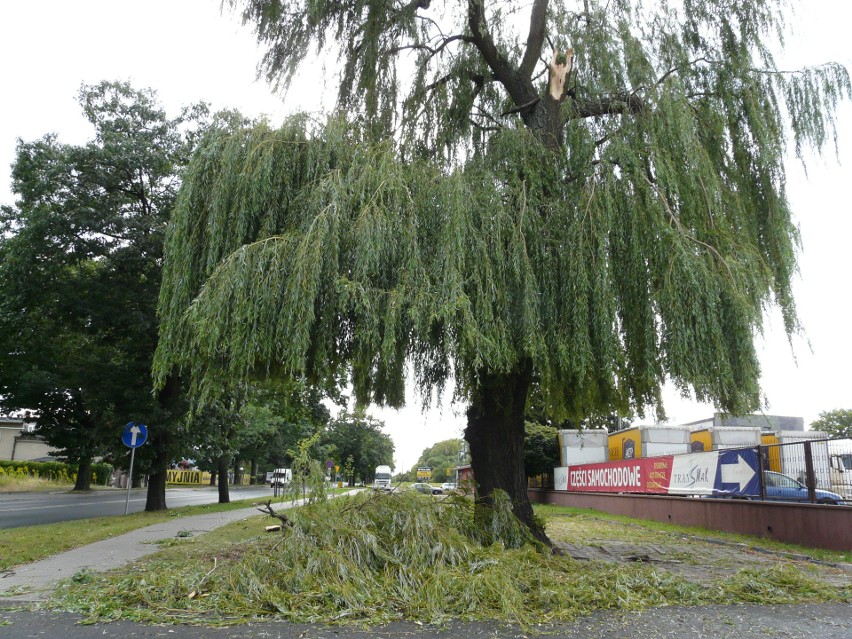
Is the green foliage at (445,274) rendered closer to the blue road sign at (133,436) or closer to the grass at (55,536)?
the grass at (55,536)

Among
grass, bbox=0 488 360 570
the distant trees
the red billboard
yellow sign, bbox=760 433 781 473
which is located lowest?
grass, bbox=0 488 360 570

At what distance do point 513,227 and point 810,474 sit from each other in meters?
7.64

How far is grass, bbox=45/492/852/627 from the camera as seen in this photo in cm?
531

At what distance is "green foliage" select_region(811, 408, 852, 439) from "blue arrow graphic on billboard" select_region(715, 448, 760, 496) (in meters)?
48.0

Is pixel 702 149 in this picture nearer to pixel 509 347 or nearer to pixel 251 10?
pixel 509 347

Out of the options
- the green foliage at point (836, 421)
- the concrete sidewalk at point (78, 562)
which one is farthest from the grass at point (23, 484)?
the green foliage at point (836, 421)

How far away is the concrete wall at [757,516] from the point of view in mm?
10273

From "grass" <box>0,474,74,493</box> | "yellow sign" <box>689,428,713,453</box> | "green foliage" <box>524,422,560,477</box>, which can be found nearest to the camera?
"yellow sign" <box>689,428,713,453</box>

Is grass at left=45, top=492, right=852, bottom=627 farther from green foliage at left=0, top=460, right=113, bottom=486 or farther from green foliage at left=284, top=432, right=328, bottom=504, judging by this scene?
green foliage at left=0, top=460, right=113, bottom=486

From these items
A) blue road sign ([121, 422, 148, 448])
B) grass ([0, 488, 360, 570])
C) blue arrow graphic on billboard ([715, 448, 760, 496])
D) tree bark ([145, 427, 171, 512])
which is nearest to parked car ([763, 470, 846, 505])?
blue arrow graphic on billboard ([715, 448, 760, 496])

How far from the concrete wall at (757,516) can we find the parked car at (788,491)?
185mm

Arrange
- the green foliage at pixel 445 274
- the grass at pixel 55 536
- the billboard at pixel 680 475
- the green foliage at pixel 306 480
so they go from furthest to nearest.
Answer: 1. the billboard at pixel 680 475
2. the grass at pixel 55 536
3. the green foliage at pixel 306 480
4. the green foliage at pixel 445 274

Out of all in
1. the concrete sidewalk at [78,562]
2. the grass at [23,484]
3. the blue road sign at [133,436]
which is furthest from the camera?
the grass at [23,484]

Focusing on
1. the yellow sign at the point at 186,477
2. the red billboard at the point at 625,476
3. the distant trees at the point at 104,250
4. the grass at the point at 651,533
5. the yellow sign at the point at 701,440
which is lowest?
the yellow sign at the point at 186,477
